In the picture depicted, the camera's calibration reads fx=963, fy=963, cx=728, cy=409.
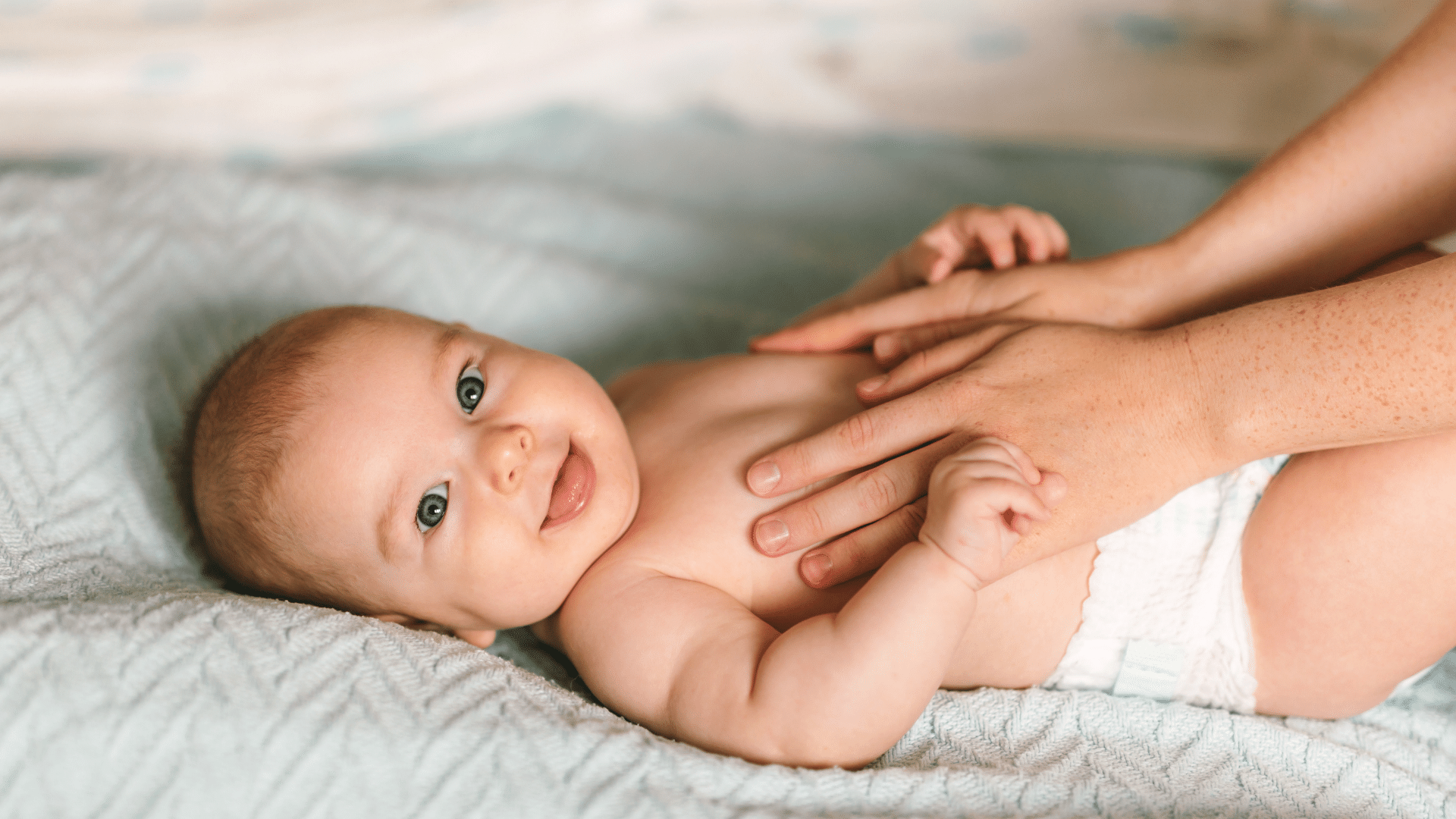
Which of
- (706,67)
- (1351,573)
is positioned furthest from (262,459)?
(706,67)

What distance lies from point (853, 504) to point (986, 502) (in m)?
0.17

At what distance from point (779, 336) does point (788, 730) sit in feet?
1.76

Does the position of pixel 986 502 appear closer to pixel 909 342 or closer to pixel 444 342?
pixel 909 342

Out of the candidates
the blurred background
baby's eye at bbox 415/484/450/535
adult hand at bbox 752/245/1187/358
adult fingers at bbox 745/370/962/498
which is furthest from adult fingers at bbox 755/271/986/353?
the blurred background

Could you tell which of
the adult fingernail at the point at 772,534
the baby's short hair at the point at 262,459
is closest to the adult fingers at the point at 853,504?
the adult fingernail at the point at 772,534

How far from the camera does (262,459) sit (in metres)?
1.02

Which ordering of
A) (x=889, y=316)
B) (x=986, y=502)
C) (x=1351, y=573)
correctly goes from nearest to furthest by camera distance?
(x=986, y=502)
(x=1351, y=573)
(x=889, y=316)

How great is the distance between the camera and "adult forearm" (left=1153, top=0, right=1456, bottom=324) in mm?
1071

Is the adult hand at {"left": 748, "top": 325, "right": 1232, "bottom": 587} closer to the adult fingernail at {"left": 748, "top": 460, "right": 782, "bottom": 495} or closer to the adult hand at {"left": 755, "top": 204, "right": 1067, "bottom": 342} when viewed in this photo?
the adult fingernail at {"left": 748, "top": 460, "right": 782, "bottom": 495}

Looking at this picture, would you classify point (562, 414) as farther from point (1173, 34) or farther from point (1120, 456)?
point (1173, 34)

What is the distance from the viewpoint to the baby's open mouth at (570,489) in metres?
1.06

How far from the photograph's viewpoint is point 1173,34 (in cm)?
186

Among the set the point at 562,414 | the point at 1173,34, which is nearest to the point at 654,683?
the point at 562,414

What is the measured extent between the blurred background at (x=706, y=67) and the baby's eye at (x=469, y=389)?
35.6 inches
